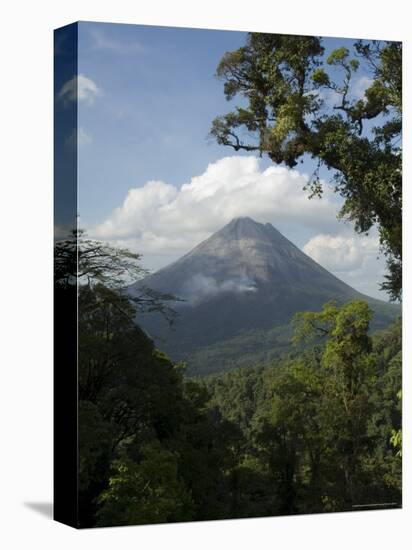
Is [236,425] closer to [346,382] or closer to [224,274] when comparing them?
[346,382]

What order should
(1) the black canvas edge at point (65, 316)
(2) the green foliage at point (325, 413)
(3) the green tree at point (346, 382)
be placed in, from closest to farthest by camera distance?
1. (1) the black canvas edge at point (65, 316)
2. (2) the green foliage at point (325, 413)
3. (3) the green tree at point (346, 382)

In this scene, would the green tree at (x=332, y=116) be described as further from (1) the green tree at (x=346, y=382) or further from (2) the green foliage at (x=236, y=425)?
(2) the green foliage at (x=236, y=425)

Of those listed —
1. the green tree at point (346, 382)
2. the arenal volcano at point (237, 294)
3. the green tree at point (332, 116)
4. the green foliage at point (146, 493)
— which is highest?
the green tree at point (332, 116)

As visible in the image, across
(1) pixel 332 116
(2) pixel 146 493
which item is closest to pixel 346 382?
(2) pixel 146 493

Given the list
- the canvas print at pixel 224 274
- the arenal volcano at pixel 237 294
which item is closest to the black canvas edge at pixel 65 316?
the canvas print at pixel 224 274

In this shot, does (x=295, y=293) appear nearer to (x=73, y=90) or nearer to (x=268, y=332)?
(x=268, y=332)

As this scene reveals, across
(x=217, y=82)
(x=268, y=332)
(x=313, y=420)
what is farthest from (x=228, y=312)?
(x=217, y=82)

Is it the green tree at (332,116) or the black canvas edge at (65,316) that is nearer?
the black canvas edge at (65,316)
